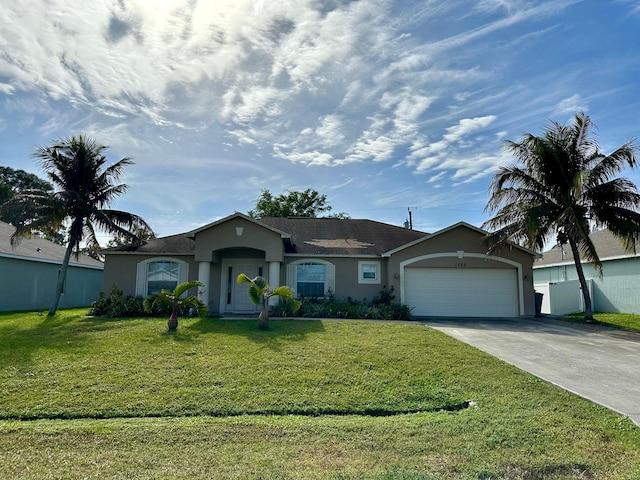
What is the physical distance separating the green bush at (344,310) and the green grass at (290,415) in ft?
16.2

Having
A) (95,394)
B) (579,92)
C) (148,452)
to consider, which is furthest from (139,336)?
(579,92)

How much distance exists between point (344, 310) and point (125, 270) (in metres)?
9.38

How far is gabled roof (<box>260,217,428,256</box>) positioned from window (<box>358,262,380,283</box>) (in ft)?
1.56

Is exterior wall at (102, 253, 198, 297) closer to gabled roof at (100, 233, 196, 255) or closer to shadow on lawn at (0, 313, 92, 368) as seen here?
gabled roof at (100, 233, 196, 255)

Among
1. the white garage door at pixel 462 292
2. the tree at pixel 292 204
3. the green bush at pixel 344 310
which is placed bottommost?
the green bush at pixel 344 310

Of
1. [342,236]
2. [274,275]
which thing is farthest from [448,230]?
[274,275]

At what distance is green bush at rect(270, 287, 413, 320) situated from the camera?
14.9 meters

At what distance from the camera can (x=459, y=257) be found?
1702 centimetres

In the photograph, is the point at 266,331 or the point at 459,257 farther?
the point at 459,257

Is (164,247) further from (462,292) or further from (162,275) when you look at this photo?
(462,292)

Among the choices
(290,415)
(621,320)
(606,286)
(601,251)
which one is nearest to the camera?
(290,415)

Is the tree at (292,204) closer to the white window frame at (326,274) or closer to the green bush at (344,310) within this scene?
the white window frame at (326,274)

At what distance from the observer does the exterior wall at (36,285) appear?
18.9m

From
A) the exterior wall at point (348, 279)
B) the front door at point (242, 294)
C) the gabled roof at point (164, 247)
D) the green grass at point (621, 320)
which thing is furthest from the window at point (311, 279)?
the green grass at point (621, 320)
